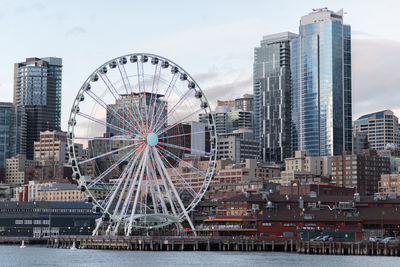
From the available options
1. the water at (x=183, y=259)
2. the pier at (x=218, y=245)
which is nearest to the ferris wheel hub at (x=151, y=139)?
the water at (x=183, y=259)

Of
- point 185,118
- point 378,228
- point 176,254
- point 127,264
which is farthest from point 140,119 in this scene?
point 378,228

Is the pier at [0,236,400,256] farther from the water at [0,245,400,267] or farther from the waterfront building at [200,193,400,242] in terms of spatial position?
the waterfront building at [200,193,400,242]

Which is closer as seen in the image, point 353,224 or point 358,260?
point 358,260

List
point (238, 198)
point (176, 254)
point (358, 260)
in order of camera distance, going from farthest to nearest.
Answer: point (238, 198) < point (176, 254) < point (358, 260)

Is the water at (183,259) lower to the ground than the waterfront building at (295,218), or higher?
lower

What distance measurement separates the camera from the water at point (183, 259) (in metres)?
119

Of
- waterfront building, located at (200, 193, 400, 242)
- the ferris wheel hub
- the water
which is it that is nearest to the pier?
the water

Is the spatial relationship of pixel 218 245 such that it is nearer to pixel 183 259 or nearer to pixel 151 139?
pixel 151 139

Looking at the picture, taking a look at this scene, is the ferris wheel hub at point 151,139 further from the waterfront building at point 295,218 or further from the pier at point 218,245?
the waterfront building at point 295,218

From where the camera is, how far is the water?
391ft

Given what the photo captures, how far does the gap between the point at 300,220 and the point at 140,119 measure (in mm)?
→ 40567

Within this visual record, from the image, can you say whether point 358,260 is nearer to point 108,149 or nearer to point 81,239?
point 108,149

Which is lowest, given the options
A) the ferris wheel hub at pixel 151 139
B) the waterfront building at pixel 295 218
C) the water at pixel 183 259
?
the water at pixel 183 259

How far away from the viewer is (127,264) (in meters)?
117
